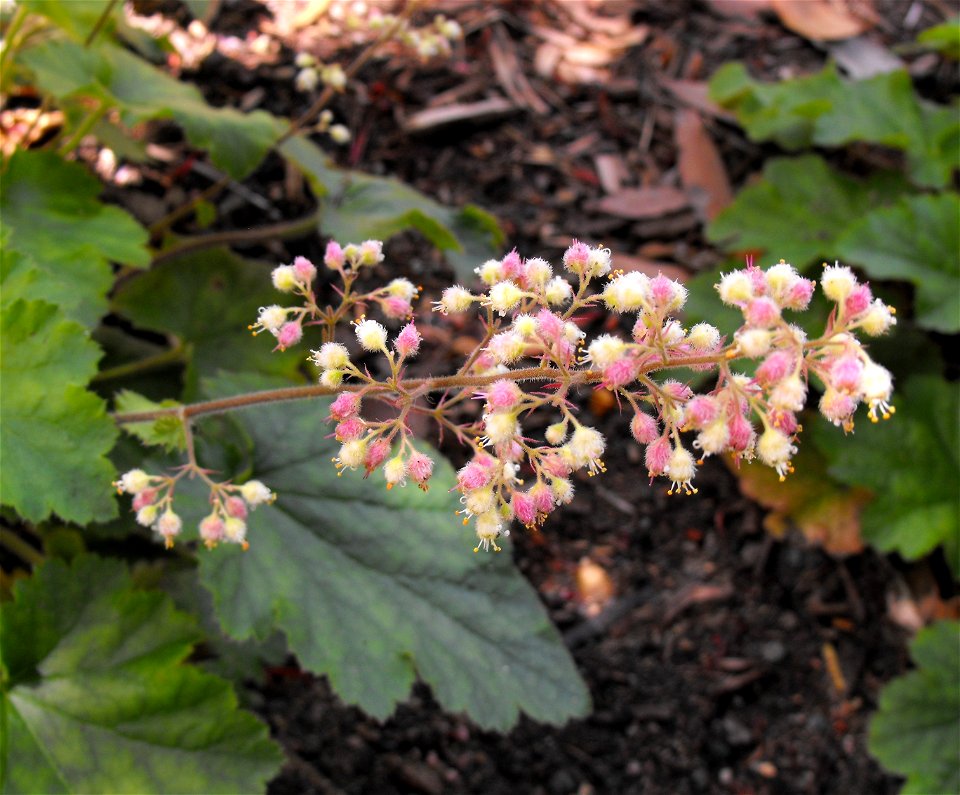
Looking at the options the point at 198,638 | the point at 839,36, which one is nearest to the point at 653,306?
the point at 198,638

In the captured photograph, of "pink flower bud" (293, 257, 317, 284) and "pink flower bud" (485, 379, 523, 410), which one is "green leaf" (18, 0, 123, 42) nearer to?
"pink flower bud" (293, 257, 317, 284)

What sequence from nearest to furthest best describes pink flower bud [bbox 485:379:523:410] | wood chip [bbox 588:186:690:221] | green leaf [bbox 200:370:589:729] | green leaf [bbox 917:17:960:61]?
pink flower bud [bbox 485:379:523:410], green leaf [bbox 200:370:589:729], green leaf [bbox 917:17:960:61], wood chip [bbox 588:186:690:221]

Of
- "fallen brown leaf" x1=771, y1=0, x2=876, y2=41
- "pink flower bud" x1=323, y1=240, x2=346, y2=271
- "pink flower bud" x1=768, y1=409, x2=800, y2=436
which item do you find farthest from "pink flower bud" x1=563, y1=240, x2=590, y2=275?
"fallen brown leaf" x1=771, y1=0, x2=876, y2=41

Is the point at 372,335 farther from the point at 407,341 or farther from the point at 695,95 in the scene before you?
the point at 695,95

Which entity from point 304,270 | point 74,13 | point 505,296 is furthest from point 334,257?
point 74,13

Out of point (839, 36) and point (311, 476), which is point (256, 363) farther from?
point (839, 36)

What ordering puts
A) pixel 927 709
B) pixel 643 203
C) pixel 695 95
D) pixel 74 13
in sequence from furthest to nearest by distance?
pixel 695 95 < pixel 643 203 < pixel 927 709 < pixel 74 13
